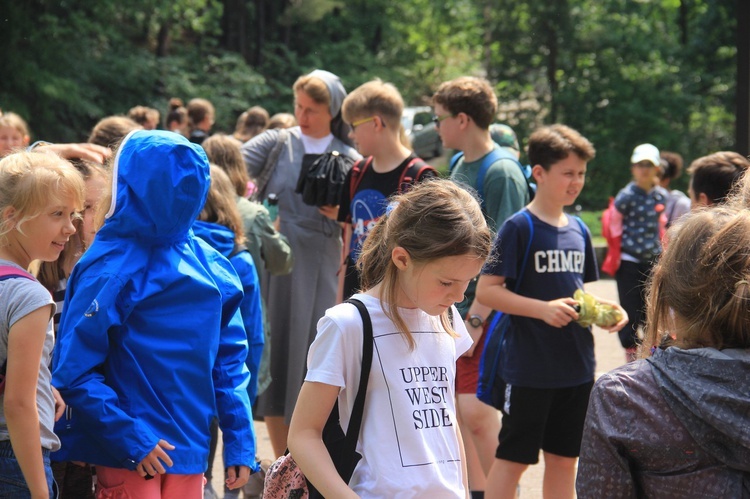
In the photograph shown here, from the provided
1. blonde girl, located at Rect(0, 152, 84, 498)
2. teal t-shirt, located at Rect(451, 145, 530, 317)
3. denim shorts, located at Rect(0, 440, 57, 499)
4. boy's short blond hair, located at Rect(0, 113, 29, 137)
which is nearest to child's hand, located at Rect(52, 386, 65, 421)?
blonde girl, located at Rect(0, 152, 84, 498)

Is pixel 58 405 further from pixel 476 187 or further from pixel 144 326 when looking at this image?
pixel 476 187

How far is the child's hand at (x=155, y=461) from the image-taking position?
115 inches

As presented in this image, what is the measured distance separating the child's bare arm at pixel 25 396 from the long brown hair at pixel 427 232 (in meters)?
1.02

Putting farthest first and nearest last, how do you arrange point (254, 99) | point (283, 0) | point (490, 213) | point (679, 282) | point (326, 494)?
point (283, 0) < point (254, 99) < point (490, 213) < point (326, 494) < point (679, 282)

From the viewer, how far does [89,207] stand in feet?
12.9

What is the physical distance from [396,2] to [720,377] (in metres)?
31.8

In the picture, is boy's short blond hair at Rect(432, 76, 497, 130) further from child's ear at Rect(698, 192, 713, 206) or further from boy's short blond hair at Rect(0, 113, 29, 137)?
boy's short blond hair at Rect(0, 113, 29, 137)

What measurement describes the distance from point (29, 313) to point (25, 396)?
241 mm

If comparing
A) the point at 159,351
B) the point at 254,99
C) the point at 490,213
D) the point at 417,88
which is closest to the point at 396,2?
the point at 417,88

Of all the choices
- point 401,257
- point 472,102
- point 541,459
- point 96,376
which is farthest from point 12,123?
point 401,257

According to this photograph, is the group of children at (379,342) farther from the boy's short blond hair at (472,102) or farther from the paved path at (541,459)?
the paved path at (541,459)

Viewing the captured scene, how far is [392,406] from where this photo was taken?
2.53m

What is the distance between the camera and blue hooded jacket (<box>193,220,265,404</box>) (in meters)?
4.45

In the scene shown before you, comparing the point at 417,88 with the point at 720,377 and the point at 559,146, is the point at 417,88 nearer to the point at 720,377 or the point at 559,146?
the point at 559,146
